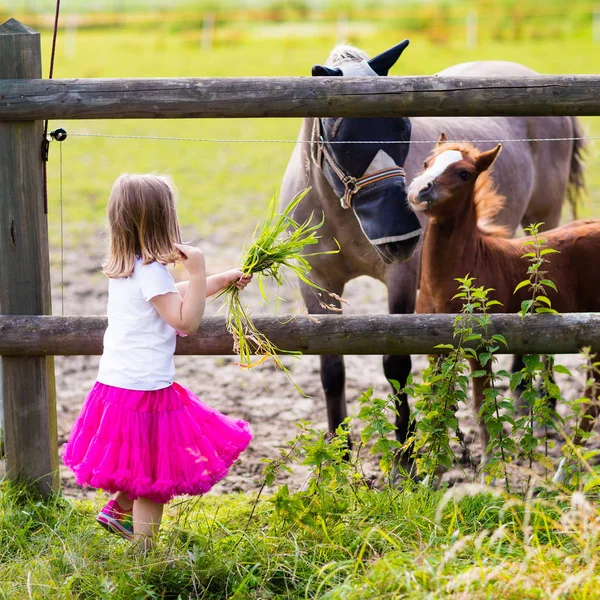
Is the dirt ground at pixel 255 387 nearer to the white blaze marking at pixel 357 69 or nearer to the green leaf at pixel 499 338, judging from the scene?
the green leaf at pixel 499 338

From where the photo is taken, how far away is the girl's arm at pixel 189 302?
2.56 m

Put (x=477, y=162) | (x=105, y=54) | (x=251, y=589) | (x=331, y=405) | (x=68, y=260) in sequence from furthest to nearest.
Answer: (x=105, y=54)
(x=68, y=260)
(x=331, y=405)
(x=477, y=162)
(x=251, y=589)

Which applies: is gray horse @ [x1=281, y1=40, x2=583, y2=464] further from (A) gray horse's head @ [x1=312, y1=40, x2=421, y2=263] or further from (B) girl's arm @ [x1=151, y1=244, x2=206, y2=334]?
(B) girl's arm @ [x1=151, y1=244, x2=206, y2=334]

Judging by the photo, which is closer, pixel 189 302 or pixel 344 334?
pixel 189 302

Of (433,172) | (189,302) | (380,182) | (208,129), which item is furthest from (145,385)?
(208,129)

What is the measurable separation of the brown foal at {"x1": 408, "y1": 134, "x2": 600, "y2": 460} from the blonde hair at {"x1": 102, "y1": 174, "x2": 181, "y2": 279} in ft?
4.05

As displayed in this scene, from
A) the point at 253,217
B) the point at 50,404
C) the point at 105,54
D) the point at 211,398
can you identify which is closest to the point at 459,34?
the point at 105,54

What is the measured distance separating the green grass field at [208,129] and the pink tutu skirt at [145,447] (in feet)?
9.96

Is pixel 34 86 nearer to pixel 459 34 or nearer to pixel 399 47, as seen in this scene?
pixel 399 47

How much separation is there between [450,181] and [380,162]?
0.31 meters

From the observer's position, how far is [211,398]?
4.97 metres

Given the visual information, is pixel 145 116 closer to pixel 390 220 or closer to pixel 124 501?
pixel 390 220

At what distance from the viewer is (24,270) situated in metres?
3.10

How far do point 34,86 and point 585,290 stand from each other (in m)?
2.56
